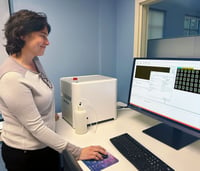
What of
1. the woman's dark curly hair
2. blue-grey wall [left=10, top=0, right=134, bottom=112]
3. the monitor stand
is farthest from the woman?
blue-grey wall [left=10, top=0, right=134, bottom=112]

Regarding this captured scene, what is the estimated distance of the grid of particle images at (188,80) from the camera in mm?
844

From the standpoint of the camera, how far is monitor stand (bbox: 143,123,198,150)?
949mm

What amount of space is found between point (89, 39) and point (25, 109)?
1132 mm

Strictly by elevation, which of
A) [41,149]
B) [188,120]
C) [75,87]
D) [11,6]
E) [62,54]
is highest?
[11,6]

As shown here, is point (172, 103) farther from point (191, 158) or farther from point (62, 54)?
point (62, 54)

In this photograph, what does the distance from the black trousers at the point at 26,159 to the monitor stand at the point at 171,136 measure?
2.12ft

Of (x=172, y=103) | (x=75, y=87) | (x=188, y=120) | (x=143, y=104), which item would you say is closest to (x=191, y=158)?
(x=188, y=120)

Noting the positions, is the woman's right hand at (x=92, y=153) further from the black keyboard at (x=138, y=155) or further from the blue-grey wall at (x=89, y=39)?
the blue-grey wall at (x=89, y=39)

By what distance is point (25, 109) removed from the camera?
2.47 feet

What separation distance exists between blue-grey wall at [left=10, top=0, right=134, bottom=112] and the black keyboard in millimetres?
817

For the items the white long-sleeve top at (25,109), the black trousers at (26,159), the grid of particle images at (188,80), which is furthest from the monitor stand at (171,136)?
the black trousers at (26,159)

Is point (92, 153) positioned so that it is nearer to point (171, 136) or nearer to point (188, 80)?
Result: point (171, 136)

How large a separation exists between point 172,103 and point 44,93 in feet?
2.35

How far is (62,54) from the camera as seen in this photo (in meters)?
1.59
